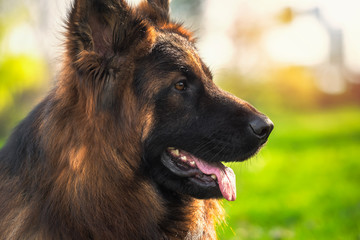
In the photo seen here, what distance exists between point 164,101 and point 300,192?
245 inches

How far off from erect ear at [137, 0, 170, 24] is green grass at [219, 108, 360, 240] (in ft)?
5.11

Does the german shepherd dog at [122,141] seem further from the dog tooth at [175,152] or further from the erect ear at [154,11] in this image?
the erect ear at [154,11]

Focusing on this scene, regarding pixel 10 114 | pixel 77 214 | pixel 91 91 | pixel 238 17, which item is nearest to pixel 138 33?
pixel 91 91

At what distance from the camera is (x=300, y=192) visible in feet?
27.7

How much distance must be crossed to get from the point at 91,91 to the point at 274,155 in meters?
11.1

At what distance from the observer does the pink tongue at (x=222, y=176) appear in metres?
3.21

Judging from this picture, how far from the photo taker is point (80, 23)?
110 inches

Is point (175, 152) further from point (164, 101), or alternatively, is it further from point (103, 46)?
point (103, 46)

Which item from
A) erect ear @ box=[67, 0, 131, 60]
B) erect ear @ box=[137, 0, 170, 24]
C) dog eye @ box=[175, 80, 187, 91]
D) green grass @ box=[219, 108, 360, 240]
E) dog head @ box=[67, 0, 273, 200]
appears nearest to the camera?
erect ear @ box=[67, 0, 131, 60]

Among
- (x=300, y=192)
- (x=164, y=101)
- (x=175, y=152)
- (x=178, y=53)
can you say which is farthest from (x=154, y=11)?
(x=300, y=192)

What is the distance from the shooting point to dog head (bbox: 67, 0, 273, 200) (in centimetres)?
292

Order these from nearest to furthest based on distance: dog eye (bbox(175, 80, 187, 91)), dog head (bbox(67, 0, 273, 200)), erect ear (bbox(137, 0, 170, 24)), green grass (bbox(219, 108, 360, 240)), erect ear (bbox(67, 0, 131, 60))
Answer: erect ear (bbox(67, 0, 131, 60))
dog head (bbox(67, 0, 273, 200))
dog eye (bbox(175, 80, 187, 91))
erect ear (bbox(137, 0, 170, 24))
green grass (bbox(219, 108, 360, 240))

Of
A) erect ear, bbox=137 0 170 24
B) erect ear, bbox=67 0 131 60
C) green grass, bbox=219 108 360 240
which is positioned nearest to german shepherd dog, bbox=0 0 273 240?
erect ear, bbox=67 0 131 60

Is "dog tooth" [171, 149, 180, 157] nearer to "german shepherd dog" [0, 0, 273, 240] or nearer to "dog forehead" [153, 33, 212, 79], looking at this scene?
"german shepherd dog" [0, 0, 273, 240]
